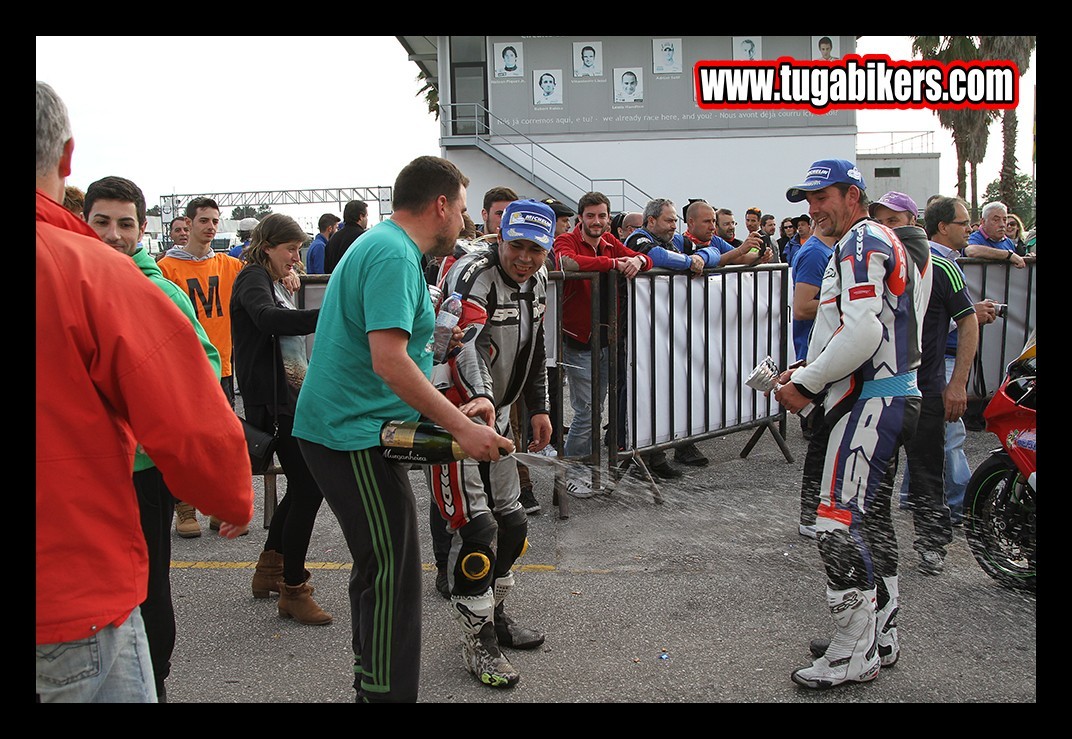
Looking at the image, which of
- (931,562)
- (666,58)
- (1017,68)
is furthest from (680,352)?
(1017,68)

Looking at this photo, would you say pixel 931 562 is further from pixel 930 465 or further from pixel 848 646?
pixel 848 646

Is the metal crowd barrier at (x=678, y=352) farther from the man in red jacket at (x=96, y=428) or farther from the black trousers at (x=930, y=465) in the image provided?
the man in red jacket at (x=96, y=428)

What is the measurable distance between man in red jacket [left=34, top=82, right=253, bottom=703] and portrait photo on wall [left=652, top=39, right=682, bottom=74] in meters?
24.3

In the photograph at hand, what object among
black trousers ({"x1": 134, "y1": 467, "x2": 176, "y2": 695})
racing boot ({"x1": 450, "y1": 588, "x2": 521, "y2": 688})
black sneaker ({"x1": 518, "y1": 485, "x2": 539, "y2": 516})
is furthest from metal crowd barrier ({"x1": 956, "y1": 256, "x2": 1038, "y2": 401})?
black trousers ({"x1": 134, "y1": 467, "x2": 176, "y2": 695})

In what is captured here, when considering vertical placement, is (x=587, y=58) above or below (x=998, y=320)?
above

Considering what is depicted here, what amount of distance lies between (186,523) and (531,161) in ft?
66.8

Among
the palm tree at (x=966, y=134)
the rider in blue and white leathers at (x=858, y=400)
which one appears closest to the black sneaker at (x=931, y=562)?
the rider in blue and white leathers at (x=858, y=400)

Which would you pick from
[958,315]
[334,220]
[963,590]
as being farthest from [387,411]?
[334,220]

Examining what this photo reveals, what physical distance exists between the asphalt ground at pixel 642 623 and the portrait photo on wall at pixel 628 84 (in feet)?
68.0

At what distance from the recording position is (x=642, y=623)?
409 cm

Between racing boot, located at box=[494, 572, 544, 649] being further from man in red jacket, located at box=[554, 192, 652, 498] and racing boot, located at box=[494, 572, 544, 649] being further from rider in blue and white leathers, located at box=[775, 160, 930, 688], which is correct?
man in red jacket, located at box=[554, 192, 652, 498]

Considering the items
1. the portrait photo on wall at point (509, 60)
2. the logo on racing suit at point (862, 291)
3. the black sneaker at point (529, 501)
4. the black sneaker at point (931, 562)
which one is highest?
the portrait photo on wall at point (509, 60)

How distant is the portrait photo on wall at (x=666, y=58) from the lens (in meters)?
24.2

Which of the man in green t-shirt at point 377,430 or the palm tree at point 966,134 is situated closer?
the man in green t-shirt at point 377,430
